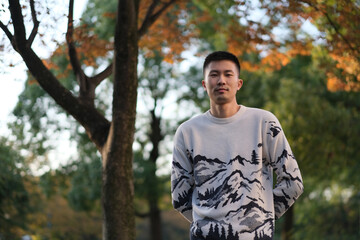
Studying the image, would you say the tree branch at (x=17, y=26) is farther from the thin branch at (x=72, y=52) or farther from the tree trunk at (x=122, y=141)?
the tree trunk at (x=122, y=141)

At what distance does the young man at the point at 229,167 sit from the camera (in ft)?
8.79

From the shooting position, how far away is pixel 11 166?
36.5 feet

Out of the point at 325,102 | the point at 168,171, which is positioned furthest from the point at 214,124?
the point at 168,171

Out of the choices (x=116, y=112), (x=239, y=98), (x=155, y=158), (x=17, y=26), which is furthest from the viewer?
(x=155, y=158)

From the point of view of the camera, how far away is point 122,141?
515 centimetres

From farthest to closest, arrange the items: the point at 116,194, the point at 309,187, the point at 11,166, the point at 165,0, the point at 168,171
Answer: the point at 168,171 → the point at 309,187 → the point at 11,166 → the point at 165,0 → the point at 116,194

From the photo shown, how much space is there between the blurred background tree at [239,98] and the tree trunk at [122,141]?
1100mm

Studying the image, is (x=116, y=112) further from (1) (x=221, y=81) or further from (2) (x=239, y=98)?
(2) (x=239, y=98)

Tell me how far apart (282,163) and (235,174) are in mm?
271

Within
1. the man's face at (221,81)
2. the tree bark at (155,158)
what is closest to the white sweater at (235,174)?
the man's face at (221,81)

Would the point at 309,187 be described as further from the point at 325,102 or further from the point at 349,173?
the point at 325,102

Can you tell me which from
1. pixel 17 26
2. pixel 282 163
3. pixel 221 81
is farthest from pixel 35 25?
pixel 282 163

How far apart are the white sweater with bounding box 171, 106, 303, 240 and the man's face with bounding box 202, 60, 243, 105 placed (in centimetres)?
11

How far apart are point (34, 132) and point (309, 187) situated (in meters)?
9.14
